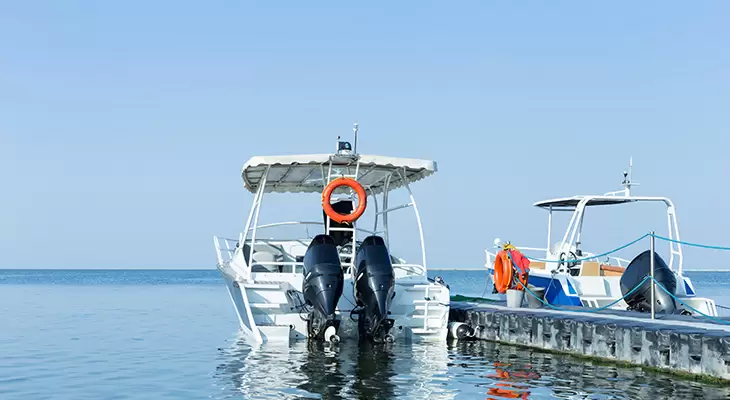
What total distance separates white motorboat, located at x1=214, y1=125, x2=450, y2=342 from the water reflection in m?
0.40

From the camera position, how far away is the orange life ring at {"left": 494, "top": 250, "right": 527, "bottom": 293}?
1669 centimetres

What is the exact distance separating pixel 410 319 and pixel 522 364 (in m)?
2.39

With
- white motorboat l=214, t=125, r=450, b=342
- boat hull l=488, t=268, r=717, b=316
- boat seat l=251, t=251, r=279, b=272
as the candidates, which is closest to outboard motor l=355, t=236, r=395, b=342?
white motorboat l=214, t=125, r=450, b=342

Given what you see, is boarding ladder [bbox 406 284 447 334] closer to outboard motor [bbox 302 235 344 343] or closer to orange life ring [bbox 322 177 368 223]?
orange life ring [bbox 322 177 368 223]

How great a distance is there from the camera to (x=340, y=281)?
43.5ft

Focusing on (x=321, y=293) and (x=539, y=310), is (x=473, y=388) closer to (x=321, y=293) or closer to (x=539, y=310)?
(x=321, y=293)

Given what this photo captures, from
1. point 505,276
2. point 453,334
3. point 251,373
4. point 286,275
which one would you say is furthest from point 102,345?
point 505,276

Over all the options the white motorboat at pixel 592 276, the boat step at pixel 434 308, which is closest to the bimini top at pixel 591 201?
the white motorboat at pixel 592 276

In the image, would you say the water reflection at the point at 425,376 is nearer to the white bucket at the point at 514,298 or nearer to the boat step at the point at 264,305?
the boat step at the point at 264,305

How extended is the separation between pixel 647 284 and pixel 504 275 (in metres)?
2.97

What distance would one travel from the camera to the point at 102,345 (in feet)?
56.7

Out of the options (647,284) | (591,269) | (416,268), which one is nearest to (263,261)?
(416,268)

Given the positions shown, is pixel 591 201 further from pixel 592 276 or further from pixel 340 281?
pixel 340 281

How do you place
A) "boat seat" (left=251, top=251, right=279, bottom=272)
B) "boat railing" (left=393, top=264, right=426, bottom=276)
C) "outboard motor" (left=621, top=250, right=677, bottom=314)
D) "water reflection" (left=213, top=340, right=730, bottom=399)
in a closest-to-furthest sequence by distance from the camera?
"water reflection" (left=213, top=340, right=730, bottom=399), "outboard motor" (left=621, top=250, right=677, bottom=314), "boat railing" (left=393, top=264, right=426, bottom=276), "boat seat" (left=251, top=251, right=279, bottom=272)
